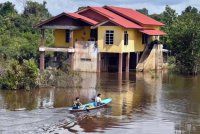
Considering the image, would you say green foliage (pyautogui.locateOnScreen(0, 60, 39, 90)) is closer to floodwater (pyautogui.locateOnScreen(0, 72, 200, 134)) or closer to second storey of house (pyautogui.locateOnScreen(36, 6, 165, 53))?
floodwater (pyautogui.locateOnScreen(0, 72, 200, 134))

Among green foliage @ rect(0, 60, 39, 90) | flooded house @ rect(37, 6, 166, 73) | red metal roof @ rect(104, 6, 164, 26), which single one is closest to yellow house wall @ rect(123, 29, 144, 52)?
flooded house @ rect(37, 6, 166, 73)

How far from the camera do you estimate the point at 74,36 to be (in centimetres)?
5275

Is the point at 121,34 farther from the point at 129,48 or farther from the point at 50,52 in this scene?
the point at 50,52

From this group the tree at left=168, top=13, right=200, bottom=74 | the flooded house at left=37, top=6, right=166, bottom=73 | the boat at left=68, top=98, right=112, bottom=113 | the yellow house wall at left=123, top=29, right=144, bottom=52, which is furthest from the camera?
the tree at left=168, top=13, right=200, bottom=74

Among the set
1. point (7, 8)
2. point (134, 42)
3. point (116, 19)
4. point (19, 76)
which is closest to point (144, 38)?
point (134, 42)

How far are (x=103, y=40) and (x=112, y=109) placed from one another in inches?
748

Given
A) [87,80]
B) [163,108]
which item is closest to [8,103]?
[163,108]

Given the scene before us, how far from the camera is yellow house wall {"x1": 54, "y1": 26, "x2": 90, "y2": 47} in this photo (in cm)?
5212

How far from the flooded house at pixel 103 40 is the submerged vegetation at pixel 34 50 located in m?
2.09

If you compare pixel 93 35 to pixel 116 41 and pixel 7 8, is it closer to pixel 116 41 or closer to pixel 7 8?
pixel 116 41

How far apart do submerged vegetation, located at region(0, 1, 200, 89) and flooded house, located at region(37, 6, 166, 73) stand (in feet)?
6.84

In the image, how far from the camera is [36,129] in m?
25.7

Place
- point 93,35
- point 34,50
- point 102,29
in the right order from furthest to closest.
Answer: point 34,50 → point 93,35 → point 102,29

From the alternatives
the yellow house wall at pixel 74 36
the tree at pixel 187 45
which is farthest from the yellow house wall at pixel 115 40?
the tree at pixel 187 45
